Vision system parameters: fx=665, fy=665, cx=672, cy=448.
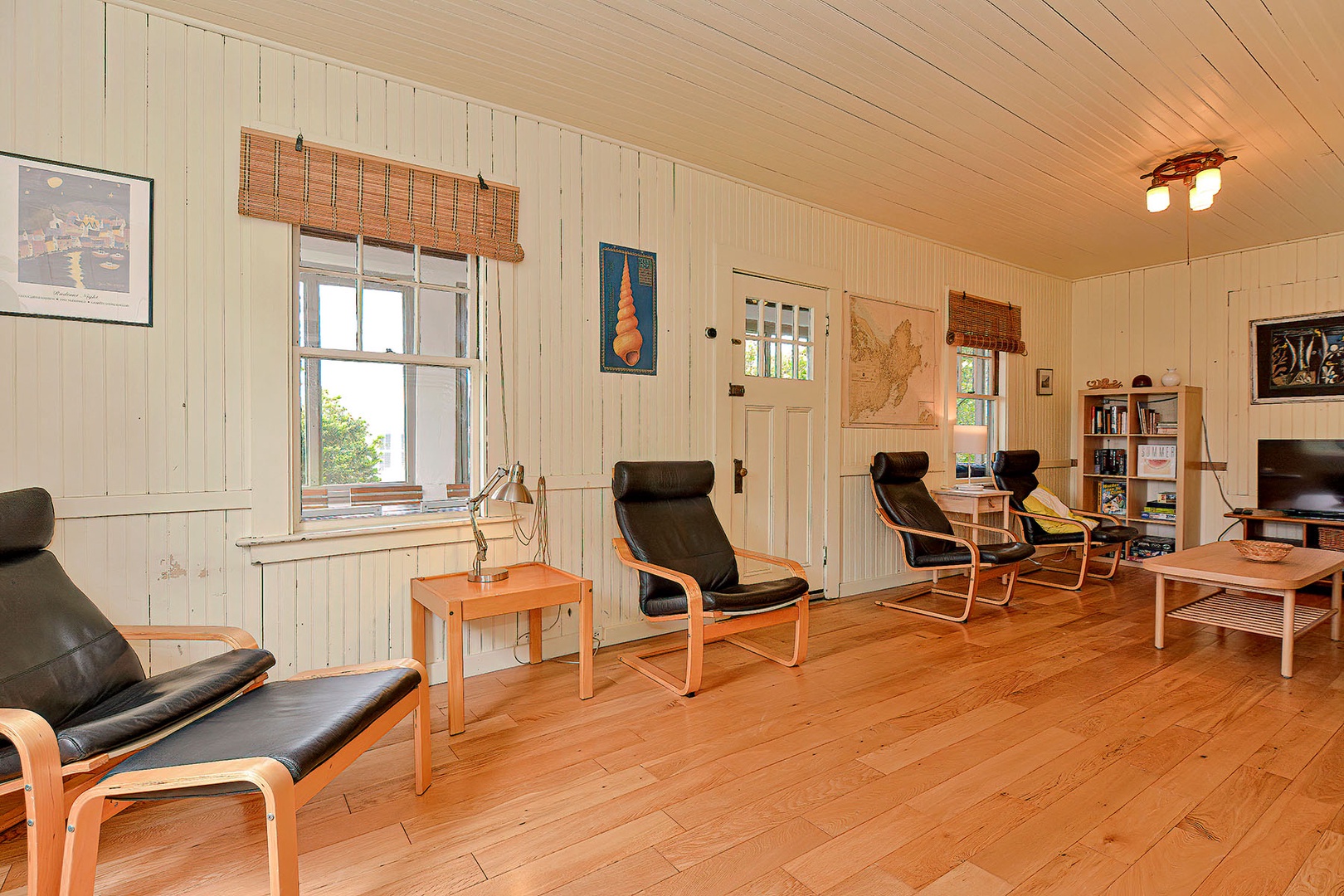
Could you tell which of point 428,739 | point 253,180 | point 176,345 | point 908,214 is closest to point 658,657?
point 428,739

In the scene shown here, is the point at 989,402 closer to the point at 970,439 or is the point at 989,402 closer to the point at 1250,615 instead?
the point at 970,439

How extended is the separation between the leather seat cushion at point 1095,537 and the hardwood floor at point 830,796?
5.66 feet

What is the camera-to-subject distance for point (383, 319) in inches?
114

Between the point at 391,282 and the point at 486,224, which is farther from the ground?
the point at 486,224

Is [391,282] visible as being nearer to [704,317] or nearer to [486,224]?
[486,224]

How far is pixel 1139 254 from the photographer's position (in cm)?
555

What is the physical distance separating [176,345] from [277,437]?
1.52ft

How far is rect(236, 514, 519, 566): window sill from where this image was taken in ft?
8.51

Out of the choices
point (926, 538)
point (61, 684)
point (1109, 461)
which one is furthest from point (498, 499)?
point (1109, 461)

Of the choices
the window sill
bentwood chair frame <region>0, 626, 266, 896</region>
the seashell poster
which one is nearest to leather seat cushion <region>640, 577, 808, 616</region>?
the window sill

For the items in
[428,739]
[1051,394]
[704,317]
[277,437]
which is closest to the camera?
[428,739]

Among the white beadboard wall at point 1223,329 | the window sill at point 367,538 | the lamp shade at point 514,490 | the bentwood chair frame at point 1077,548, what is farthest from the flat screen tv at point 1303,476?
the window sill at point 367,538

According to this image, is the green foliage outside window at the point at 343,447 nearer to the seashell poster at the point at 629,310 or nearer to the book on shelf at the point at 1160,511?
the seashell poster at the point at 629,310

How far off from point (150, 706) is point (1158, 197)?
4.98 metres
